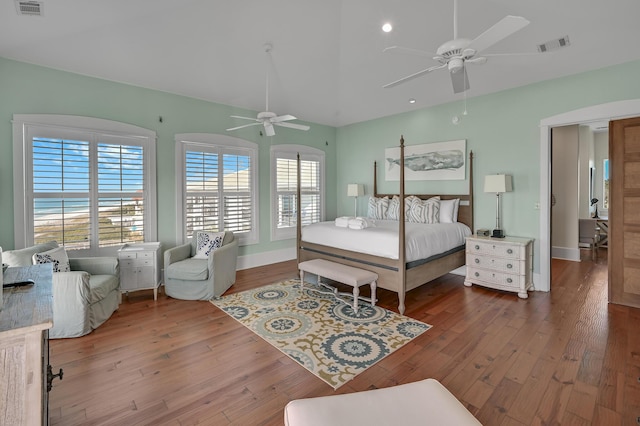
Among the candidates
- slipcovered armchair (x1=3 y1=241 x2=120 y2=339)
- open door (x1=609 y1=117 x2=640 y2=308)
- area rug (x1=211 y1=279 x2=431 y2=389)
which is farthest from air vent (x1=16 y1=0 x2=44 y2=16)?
open door (x1=609 y1=117 x2=640 y2=308)

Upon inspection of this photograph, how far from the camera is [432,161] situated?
18.5 ft

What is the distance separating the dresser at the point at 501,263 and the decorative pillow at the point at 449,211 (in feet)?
1.94

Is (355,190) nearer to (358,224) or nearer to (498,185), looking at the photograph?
(358,224)

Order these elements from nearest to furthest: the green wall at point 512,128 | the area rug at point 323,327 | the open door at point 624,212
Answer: the area rug at point 323,327
the open door at point 624,212
the green wall at point 512,128

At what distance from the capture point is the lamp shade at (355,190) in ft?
21.6

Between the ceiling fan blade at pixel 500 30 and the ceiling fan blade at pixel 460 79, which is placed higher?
the ceiling fan blade at pixel 500 30

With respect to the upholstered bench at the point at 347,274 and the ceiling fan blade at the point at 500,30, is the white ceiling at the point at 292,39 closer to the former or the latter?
the ceiling fan blade at the point at 500,30

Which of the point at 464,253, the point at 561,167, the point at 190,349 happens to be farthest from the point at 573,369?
the point at 561,167

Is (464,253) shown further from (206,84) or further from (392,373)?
(206,84)

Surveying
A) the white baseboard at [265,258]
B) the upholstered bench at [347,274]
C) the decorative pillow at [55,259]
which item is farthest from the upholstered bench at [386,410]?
the white baseboard at [265,258]

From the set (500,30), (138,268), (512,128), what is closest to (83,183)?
(138,268)

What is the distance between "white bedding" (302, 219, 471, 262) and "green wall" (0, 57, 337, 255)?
185 centimetres

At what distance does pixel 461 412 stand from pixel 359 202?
19.1 feet

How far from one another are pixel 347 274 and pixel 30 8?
4.16m
